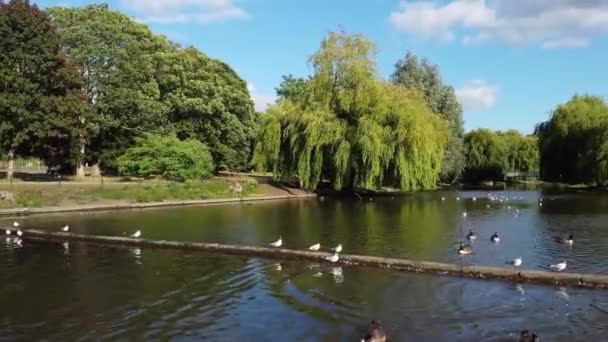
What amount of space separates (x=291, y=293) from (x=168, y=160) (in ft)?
126

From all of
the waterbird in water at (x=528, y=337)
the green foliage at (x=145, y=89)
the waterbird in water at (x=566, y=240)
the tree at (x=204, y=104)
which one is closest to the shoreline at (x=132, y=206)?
the green foliage at (x=145, y=89)

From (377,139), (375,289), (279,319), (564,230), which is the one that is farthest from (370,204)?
(279,319)

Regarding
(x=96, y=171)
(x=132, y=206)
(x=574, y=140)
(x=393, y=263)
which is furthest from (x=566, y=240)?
(x=96, y=171)

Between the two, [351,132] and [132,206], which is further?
[351,132]

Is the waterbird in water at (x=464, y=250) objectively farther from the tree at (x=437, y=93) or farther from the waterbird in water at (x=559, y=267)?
the tree at (x=437, y=93)

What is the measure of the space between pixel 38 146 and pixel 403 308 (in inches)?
1723

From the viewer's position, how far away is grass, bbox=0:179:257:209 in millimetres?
43406

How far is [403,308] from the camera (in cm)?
1430

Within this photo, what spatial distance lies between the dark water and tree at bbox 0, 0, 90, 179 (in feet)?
74.6

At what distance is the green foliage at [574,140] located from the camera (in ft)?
201

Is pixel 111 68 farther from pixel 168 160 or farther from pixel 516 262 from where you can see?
pixel 516 262

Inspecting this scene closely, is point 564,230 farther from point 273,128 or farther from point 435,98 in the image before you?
point 435,98

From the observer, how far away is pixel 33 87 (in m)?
49.3

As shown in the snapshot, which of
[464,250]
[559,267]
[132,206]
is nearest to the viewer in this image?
[559,267]
